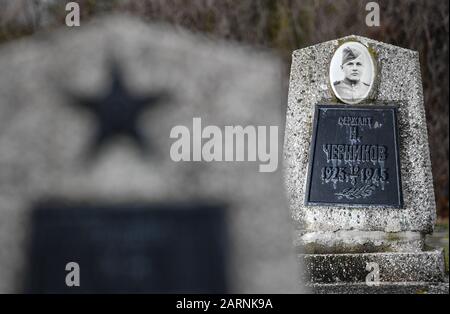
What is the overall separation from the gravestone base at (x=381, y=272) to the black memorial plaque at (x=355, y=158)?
20 cm

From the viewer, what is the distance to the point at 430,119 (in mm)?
4230

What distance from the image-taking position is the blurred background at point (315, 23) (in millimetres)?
3893

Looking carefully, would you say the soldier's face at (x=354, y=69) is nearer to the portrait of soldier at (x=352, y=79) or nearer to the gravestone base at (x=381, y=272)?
the portrait of soldier at (x=352, y=79)

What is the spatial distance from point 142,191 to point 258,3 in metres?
1.58

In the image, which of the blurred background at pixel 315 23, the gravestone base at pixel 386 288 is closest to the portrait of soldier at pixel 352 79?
the gravestone base at pixel 386 288

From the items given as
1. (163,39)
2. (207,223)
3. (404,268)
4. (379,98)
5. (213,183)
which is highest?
(163,39)

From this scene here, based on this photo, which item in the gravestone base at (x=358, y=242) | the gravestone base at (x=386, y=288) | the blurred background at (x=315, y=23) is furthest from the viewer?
the blurred background at (x=315, y=23)

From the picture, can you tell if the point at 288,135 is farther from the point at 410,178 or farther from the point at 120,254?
the point at 120,254

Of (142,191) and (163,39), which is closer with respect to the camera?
(142,191)

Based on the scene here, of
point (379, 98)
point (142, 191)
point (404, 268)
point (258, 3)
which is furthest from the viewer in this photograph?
point (258, 3)

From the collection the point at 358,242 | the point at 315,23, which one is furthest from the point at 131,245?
the point at 315,23

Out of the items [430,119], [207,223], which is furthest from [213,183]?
[430,119]

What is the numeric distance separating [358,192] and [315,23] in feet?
6.29

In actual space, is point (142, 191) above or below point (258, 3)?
below
